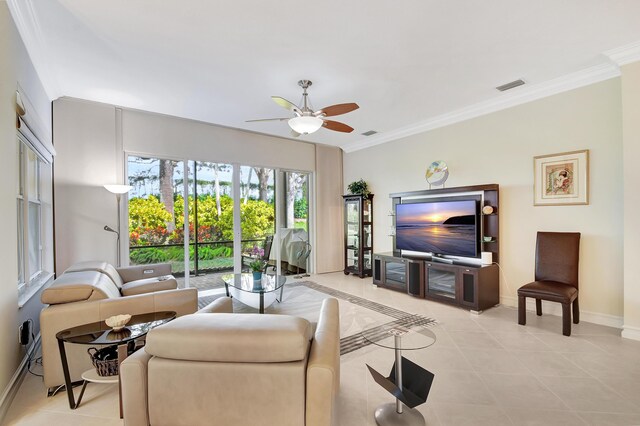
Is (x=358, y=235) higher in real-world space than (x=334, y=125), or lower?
lower

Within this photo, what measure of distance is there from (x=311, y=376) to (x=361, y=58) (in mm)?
2857

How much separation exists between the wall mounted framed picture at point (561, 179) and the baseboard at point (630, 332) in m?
1.32

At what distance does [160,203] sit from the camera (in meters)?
4.77

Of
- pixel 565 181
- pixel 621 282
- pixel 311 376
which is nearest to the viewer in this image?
pixel 311 376

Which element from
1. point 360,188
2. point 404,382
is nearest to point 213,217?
point 360,188

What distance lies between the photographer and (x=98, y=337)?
1838 mm

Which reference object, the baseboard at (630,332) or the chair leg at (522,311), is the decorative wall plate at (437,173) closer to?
the chair leg at (522,311)

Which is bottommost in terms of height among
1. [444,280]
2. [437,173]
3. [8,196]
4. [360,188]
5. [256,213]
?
[444,280]

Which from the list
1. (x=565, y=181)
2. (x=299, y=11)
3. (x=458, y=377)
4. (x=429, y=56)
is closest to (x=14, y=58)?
(x=299, y=11)

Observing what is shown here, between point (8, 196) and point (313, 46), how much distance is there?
8.80 ft

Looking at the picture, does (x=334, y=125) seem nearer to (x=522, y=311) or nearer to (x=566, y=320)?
(x=522, y=311)

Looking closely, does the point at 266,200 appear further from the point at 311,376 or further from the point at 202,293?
the point at 311,376

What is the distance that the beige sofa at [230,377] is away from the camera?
4.12 feet

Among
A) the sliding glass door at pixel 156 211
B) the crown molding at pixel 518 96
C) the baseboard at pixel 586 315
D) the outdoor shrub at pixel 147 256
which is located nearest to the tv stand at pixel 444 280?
the baseboard at pixel 586 315
